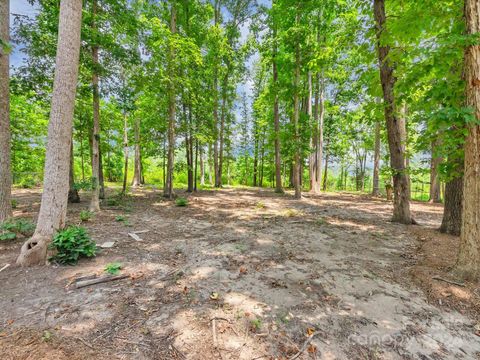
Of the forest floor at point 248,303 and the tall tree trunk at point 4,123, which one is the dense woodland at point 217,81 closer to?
the tall tree trunk at point 4,123

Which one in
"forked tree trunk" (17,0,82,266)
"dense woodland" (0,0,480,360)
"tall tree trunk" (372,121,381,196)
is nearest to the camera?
"dense woodland" (0,0,480,360)

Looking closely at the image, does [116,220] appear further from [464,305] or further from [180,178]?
[180,178]

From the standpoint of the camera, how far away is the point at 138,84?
7.71 metres

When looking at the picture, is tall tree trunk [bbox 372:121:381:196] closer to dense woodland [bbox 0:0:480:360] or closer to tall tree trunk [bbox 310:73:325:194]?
tall tree trunk [bbox 310:73:325:194]

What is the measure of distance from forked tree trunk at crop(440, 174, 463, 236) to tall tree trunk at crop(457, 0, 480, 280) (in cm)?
239

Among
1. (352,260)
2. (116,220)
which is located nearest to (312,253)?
(352,260)

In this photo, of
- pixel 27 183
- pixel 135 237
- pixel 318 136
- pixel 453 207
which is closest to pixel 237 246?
pixel 135 237

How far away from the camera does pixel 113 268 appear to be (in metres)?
3.16

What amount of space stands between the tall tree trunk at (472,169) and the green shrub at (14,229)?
7.39m

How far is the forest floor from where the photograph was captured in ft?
6.17

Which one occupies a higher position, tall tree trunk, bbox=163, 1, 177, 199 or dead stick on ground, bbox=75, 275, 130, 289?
tall tree trunk, bbox=163, 1, 177, 199

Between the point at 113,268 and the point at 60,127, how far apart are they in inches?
99.4

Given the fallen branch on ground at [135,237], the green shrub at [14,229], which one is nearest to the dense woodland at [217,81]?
the green shrub at [14,229]

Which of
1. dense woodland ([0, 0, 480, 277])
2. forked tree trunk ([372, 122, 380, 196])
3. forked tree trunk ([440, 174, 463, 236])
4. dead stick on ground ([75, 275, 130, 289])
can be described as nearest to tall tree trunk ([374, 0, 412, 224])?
dense woodland ([0, 0, 480, 277])
